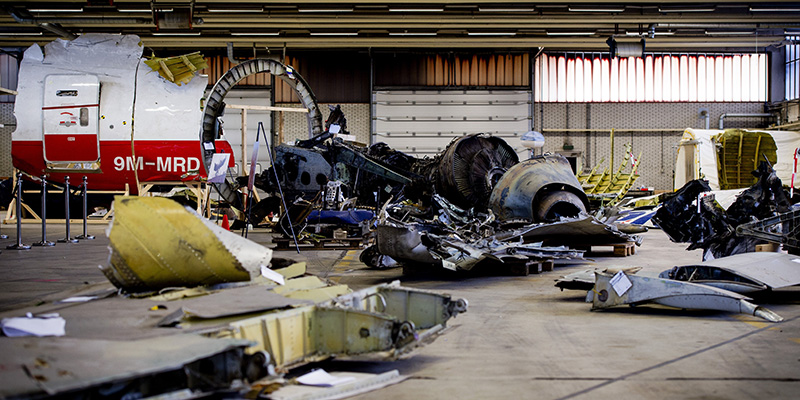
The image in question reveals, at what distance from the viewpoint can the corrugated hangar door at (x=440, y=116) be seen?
27.8 metres

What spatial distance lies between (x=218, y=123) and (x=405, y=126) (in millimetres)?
13440

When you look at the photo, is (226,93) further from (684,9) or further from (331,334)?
(684,9)

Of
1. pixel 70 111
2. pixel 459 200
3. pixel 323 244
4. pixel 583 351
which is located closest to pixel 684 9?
pixel 459 200

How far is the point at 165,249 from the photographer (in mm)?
3969

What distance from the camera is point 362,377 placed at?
3.37 metres

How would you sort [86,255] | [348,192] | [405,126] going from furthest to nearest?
[405,126]
[348,192]
[86,255]

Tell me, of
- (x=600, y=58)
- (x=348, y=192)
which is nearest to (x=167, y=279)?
(x=348, y=192)

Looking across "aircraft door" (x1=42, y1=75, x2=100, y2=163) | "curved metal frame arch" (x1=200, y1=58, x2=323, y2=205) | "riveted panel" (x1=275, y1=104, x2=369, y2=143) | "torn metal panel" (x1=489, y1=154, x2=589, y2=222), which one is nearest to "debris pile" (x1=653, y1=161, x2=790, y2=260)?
"torn metal panel" (x1=489, y1=154, x2=589, y2=222)

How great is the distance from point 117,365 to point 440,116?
2581cm

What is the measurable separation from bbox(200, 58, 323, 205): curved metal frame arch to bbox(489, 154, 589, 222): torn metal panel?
6.14 metres

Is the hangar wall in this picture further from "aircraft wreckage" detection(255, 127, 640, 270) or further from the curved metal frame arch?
the curved metal frame arch

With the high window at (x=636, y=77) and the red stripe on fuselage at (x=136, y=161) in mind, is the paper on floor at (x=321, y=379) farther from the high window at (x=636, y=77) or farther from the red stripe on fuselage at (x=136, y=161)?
the high window at (x=636, y=77)

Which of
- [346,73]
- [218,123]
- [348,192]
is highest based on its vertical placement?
[346,73]

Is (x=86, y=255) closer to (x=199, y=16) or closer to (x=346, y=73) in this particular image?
(x=199, y=16)
